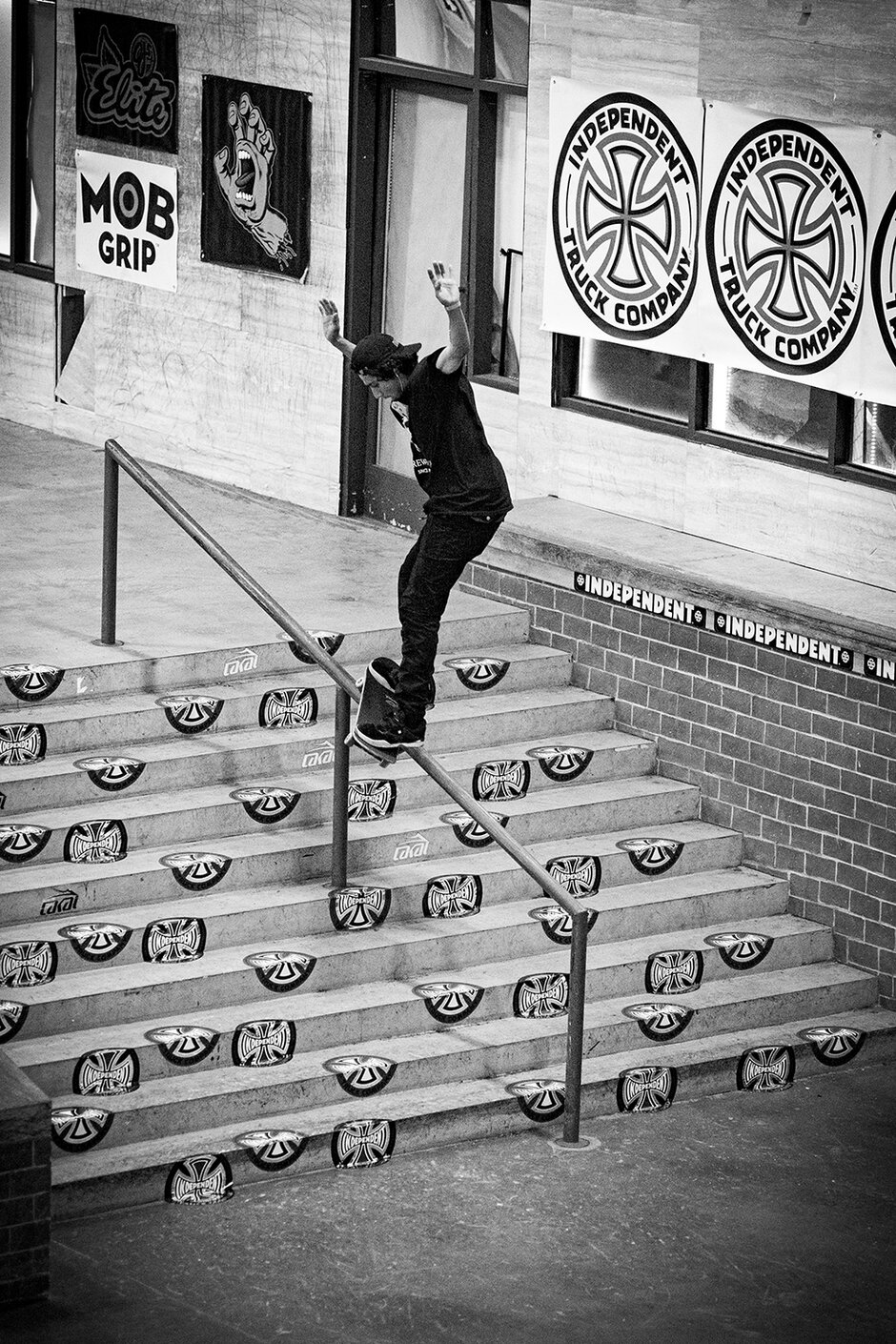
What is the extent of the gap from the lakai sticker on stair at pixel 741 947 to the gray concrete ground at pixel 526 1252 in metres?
1.07

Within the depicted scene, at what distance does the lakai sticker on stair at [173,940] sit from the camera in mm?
9297

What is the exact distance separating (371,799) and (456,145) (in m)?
4.07

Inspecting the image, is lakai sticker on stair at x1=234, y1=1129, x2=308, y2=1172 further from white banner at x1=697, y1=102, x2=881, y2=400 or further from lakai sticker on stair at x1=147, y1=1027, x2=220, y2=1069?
white banner at x1=697, y1=102, x2=881, y2=400

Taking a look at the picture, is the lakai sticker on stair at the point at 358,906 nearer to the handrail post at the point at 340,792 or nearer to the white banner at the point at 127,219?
the handrail post at the point at 340,792

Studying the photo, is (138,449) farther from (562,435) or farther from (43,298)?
(562,435)

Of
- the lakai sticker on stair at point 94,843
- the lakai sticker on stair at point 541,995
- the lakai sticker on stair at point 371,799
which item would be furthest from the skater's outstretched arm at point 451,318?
the lakai sticker on stair at point 541,995

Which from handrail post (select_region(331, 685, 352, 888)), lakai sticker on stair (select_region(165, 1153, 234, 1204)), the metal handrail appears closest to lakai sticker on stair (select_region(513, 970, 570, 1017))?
the metal handrail

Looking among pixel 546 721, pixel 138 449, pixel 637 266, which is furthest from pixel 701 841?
pixel 138 449

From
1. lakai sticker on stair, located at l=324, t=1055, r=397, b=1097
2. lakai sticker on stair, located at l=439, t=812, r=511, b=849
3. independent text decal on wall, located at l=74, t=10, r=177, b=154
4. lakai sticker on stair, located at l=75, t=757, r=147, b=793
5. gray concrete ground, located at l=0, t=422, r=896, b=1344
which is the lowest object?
gray concrete ground, located at l=0, t=422, r=896, b=1344

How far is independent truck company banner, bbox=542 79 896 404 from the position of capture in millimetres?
10289

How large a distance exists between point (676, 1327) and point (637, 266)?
Answer: 544cm

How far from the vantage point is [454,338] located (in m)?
8.68

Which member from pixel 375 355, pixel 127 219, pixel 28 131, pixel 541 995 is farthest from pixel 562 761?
pixel 28 131

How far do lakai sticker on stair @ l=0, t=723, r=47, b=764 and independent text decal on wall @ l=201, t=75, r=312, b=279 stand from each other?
4140mm
